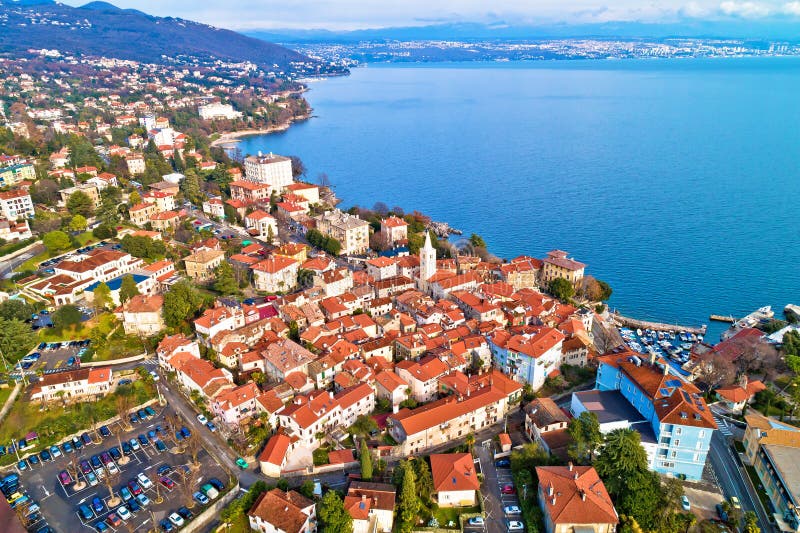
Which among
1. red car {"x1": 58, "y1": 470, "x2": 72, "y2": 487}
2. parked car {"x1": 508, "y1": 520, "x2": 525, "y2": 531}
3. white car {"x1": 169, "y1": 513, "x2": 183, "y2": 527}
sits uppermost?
white car {"x1": 169, "y1": 513, "x2": 183, "y2": 527}

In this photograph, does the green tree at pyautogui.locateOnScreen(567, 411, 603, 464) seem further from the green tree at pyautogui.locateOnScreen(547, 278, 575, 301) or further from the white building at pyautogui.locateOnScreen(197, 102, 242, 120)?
the white building at pyautogui.locateOnScreen(197, 102, 242, 120)

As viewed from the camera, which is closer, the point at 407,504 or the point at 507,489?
the point at 407,504

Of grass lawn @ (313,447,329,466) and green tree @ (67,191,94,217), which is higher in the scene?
green tree @ (67,191,94,217)

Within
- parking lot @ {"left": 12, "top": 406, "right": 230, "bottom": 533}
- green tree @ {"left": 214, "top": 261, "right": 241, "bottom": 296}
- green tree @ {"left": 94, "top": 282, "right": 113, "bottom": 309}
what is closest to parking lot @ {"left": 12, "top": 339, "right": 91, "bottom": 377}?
green tree @ {"left": 94, "top": 282, "right": 113, "bottom": 309}

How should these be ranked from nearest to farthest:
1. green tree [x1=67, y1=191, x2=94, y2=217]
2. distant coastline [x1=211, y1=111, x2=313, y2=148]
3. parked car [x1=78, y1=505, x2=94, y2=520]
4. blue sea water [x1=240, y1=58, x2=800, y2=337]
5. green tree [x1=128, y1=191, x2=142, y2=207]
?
parked car [x1=78, y1=505, x2=94, y2=520]
green tree [x1=67, y1=191, x2=94, y2=217]
green tree [x1=128, y1=191, x2=142, y2=207]
blue sea water [x1=240, y1=58, x2=800, y2=337]
distant coastline [x1=211, y1=111, x2=313, y2=148]

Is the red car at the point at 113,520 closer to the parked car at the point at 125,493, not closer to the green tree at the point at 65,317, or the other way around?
the parked car at the point at 125,493

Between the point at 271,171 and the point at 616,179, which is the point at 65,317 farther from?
the point at 616,179

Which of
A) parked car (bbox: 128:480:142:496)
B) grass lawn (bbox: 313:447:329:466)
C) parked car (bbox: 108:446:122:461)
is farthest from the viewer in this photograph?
grass lawn (bbox: 313:447:329:466)

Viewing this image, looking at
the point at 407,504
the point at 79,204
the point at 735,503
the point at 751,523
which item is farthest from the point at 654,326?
the point at 79,204
